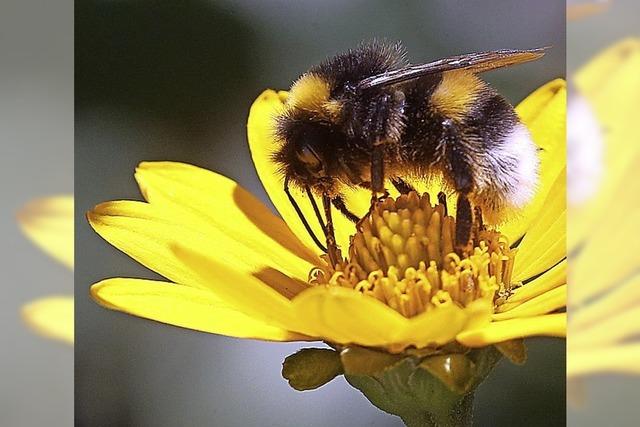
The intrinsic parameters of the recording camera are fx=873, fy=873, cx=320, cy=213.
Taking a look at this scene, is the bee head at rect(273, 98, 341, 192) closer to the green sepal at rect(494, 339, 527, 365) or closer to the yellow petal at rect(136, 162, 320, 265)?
the yellow petal at rect(136, 162, 320, 265)

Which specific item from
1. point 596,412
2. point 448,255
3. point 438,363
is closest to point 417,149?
point 448,255

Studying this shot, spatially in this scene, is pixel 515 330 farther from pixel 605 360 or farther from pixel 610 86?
pixel 610 86

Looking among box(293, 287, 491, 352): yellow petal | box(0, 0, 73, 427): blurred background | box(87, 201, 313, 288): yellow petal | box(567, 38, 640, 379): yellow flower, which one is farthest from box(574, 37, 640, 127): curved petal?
box(0, 0, 73, 427): blurred background

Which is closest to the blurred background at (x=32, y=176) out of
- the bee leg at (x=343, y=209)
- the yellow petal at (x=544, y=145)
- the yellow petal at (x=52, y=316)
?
the yellow petal at (x=52, y=316)

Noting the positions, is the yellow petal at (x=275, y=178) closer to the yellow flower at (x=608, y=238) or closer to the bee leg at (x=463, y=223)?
the bee leg at (x=463, y=223)

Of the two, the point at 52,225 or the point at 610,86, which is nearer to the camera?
the point at 610,86

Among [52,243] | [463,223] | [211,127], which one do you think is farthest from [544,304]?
[52,243]
